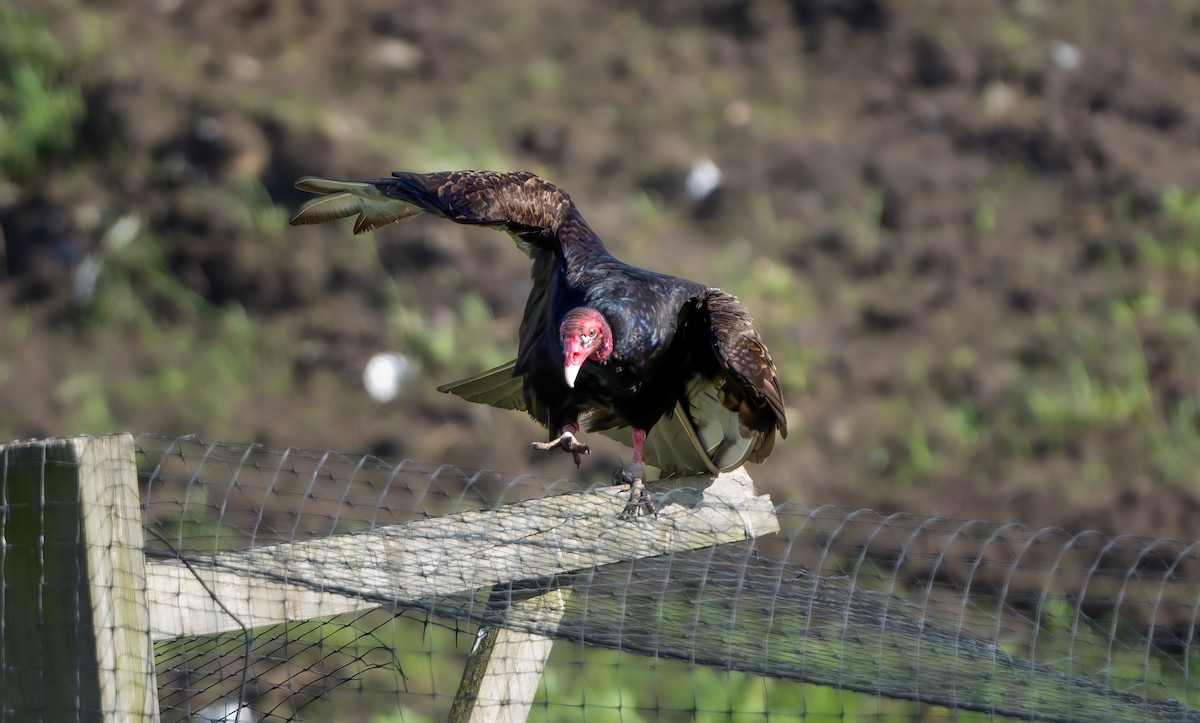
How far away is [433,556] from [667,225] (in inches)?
150

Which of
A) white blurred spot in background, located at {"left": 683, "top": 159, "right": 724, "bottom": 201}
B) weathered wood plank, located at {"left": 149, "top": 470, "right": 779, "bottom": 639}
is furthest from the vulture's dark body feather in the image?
white blurred spot in background, located at {"left": 683, "top": 159, "right": 724, "bottom": 201}

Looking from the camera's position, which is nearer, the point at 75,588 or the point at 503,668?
the point at 75,588

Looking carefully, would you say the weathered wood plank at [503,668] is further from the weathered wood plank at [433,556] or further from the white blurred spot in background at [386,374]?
the white blurred spot in background at [386,374]

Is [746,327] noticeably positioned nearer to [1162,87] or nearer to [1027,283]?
[1027,283]

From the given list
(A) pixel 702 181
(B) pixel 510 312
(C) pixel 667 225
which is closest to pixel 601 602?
(B) pixel 510 312

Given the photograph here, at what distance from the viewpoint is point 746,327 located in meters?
2.85

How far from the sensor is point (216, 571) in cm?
195

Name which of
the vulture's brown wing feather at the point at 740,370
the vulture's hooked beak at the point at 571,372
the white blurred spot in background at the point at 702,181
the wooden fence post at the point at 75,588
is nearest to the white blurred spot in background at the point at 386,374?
the white blurred spot in background at the point at 702,181

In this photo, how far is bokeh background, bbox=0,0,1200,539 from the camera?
16.3 feet

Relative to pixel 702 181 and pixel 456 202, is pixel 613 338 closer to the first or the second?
pixel 456 202

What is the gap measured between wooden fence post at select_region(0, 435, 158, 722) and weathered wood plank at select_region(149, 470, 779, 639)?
0.12 m

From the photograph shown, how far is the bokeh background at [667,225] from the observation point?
4957 millimetres

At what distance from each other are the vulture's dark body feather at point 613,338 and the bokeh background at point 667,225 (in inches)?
67.2

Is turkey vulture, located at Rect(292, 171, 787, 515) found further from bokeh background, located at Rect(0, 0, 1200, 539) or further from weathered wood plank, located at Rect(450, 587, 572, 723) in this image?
bokeh background, located at Rect(0, 0, 1200, 539)
